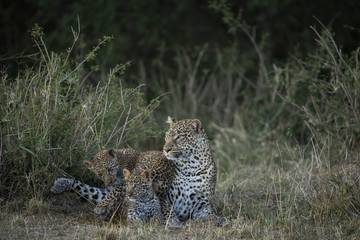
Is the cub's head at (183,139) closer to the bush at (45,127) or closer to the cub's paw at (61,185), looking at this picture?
the bush at (45,127)

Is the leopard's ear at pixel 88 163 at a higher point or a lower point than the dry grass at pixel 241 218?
higher

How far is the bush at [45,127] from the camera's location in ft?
21.6

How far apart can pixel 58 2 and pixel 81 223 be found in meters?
12.8

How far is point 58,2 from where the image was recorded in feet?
58.6

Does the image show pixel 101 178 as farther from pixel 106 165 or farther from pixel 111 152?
pixel 111 152

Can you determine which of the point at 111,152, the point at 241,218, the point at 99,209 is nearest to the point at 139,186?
the point at 99,209

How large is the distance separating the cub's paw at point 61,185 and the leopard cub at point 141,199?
775 millimetres

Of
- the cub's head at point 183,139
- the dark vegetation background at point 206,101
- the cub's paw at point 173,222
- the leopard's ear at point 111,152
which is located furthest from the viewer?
the leopard's ear at point 111,152

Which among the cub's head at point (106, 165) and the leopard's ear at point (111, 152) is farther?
the leopard's ear at point (111, 152)

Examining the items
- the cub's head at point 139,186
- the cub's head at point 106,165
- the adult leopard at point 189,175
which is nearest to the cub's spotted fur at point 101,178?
the cub's head at point 106,165

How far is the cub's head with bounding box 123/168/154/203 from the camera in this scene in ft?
20.8

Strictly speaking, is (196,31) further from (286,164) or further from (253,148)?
(286,164)

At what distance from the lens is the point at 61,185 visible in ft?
22.2

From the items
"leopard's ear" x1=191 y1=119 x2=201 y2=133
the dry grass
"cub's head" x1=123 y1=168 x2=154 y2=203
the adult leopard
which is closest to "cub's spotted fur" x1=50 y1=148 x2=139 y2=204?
the dry grass
